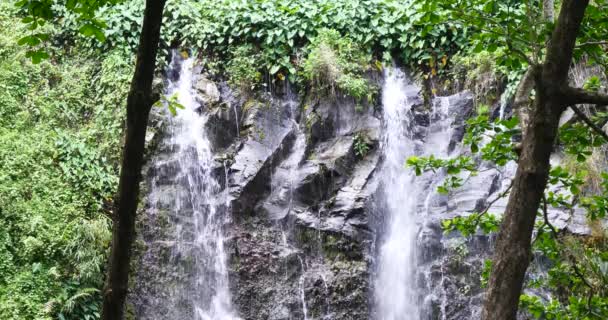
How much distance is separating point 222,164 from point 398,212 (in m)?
3.00

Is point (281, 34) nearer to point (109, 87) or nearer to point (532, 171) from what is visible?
point (109, 87)

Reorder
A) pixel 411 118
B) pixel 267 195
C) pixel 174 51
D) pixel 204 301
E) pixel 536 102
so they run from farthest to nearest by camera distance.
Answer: pixel 174 51, pixel 411 118, pixel 267 195, pixel 204 301, pixel 536 102

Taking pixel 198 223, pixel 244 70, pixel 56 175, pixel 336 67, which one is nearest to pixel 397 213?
pixel 336 67

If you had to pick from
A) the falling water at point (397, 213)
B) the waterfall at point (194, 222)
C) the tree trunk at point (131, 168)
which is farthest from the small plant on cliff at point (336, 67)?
the tree trunk at point (131, 168)

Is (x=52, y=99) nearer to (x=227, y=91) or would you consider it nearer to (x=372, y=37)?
(x=227, y=91)

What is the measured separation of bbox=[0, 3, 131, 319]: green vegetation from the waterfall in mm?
955

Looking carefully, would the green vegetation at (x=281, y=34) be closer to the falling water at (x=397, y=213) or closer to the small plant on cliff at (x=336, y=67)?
the small plant on cliff at (x=336, y=67)

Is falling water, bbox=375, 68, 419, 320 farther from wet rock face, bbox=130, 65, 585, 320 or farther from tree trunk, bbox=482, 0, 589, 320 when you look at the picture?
tree trunk, bbox=482, 0, 589, 320

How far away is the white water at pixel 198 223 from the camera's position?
29.9 ft

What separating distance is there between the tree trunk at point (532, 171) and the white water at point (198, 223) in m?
7.05

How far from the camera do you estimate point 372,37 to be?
11344 millimetres

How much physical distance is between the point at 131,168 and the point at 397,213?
8480mm

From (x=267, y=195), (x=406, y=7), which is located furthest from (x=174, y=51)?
(x=406, y=7)

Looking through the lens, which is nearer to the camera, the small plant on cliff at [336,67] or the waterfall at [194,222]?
the waterfall at [194,222]
